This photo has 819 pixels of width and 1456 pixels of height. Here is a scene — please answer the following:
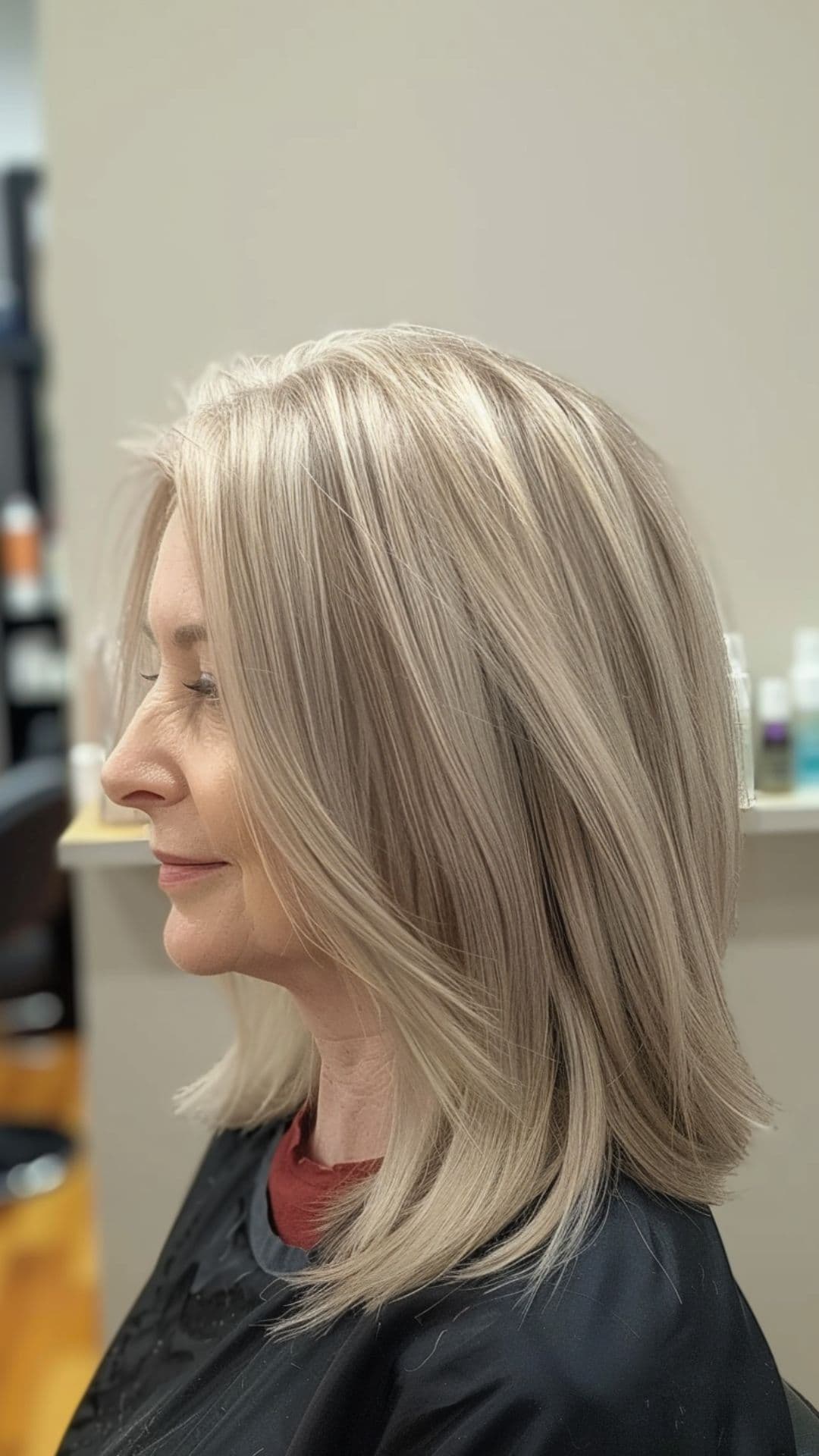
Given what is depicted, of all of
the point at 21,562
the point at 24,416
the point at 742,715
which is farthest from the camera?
the point at 24,416

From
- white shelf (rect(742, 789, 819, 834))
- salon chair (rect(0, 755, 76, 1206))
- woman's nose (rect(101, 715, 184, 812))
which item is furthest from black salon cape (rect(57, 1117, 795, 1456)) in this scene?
salon chair (rect(0, 755, 76, 1206))

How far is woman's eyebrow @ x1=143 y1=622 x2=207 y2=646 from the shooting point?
81 cm

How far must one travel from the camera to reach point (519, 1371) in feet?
2.22

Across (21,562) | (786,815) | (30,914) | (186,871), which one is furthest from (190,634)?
(21,562)

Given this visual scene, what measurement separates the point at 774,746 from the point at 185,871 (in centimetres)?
64

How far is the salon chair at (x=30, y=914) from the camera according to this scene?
239cm

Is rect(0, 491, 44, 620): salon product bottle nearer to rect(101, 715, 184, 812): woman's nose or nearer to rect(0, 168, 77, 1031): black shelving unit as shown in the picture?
rect(0, 168, 77, 1031): black shelving unit

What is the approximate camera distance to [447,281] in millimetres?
1288

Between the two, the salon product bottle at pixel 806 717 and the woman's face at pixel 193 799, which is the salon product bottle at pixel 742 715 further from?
the woman's face at pixel 193 799

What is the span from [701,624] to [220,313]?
2.32 feet

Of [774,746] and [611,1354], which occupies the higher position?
[774,746]

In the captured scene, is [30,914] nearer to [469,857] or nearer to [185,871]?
[185,871]

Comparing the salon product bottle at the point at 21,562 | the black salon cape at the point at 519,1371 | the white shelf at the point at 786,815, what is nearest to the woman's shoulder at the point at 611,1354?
the black salon cape at the point at 519,1371

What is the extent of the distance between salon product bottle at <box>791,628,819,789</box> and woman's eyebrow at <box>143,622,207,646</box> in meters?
0.66
